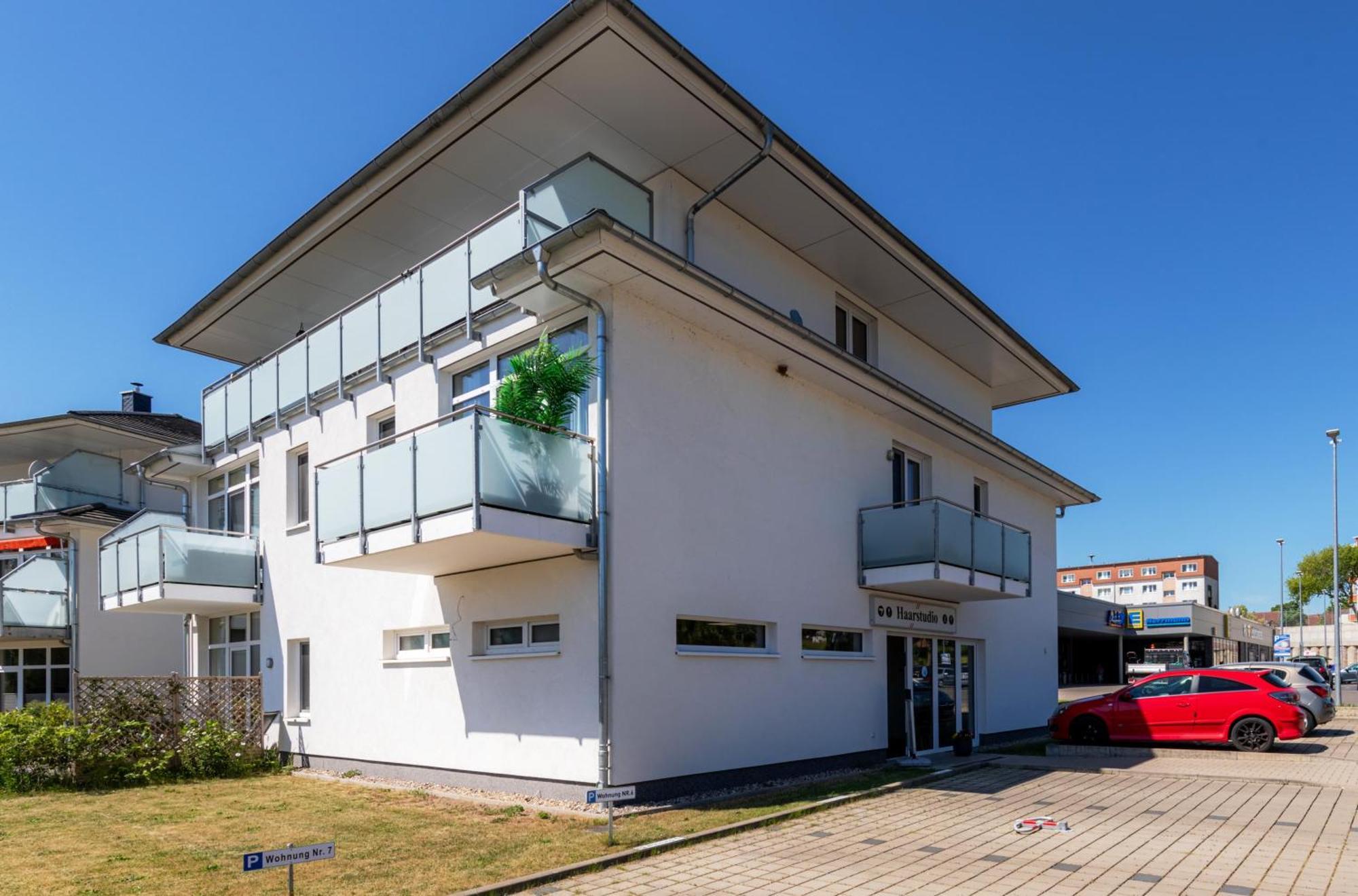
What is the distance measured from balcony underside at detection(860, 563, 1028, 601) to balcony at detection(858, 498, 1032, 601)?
0.01 meters

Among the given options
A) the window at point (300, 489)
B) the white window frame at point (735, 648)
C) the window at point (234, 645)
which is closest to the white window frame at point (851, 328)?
the white window frame at point (735, 648)

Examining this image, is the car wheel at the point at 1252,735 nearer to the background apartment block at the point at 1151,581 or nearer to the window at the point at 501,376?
the window at the point at 501,376

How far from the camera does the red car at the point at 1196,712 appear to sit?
1644cm

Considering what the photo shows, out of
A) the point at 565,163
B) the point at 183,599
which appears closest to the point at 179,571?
the point at 183,599

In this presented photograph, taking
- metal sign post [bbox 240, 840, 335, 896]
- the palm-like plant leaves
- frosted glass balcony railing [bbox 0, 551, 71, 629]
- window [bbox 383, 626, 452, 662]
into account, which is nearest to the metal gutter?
the palm-like plant leaves

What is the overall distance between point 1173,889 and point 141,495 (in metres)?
26.1

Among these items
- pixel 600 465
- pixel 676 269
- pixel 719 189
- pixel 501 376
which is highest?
pixel 719 189

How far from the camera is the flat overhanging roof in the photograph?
11.0 m

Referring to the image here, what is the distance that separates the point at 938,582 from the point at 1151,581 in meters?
86.1

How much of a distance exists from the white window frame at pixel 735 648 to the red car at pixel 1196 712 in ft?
24.7

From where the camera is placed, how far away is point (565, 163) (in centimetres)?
1334

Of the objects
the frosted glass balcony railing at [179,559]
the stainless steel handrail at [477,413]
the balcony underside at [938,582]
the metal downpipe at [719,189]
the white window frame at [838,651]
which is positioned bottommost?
the white window frame at [838,651]

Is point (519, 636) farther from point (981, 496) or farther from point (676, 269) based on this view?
point (981, 496)

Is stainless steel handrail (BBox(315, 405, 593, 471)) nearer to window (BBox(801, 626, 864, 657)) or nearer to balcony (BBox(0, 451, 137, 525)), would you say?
window (BBox(801, 626, 864, 657))
